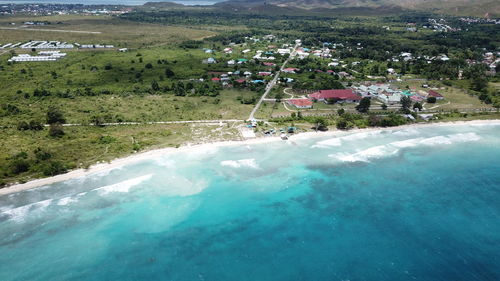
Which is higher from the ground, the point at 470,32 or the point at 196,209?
the point at 470,32

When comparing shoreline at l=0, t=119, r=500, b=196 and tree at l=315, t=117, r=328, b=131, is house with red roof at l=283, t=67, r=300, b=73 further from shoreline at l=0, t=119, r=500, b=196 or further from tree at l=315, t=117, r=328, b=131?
shoreline at l=0, t=119, r=500, b=196

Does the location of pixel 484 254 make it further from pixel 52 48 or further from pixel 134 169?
pixel 52 48

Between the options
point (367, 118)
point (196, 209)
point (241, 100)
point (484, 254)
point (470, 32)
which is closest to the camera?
point (484, 254)

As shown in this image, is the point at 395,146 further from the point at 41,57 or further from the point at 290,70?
the point at 41,57

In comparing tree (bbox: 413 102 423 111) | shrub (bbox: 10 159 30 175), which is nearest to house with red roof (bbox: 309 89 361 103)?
tree (bbox: 413 102 423 111)

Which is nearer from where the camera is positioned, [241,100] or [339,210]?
[339,210]

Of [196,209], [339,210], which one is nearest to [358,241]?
[339,210]

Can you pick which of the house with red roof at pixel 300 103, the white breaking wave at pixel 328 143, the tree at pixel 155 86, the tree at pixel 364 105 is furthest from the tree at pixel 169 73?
the white breaking wave at pixel 328 143

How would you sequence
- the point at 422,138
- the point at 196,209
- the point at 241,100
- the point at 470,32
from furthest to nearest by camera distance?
1. the point at 470,32
2. the point at 241,100
3. the point at 422,138
4. the point at 196,209

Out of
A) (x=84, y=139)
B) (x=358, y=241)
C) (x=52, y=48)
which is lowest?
(x=358, y=241)
